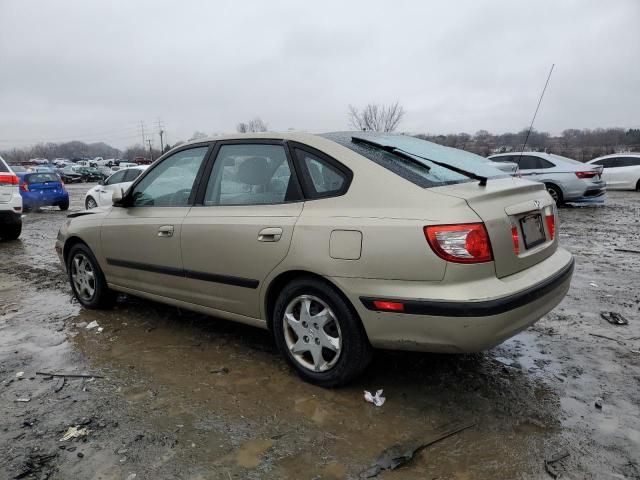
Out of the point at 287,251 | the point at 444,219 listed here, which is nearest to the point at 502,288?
the point at 444,219

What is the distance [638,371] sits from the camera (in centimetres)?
327

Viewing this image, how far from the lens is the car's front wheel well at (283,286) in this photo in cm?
286

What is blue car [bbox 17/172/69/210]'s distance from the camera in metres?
15.6

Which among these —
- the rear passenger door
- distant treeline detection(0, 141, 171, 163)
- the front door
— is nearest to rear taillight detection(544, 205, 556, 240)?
the rear passenger door

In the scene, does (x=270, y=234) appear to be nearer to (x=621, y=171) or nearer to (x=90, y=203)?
(x=90, y=203)

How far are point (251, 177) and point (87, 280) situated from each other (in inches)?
95.8

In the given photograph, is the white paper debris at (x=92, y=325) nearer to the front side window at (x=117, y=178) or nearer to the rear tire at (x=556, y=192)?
the front side window at (x=117, y=178)

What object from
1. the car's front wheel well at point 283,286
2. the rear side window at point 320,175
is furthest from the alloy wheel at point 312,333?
the rear side window at point 320,175

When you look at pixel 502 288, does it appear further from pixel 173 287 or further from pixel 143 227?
pixel 143 227

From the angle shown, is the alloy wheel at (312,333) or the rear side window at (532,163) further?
the rear side window at (532,163)

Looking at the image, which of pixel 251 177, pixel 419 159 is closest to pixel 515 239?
pixel 419 159

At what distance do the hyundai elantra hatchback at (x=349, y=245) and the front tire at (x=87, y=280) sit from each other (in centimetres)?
86

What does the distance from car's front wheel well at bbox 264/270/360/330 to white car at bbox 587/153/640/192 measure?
1758 centimetres

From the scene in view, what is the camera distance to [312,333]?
3047mm
